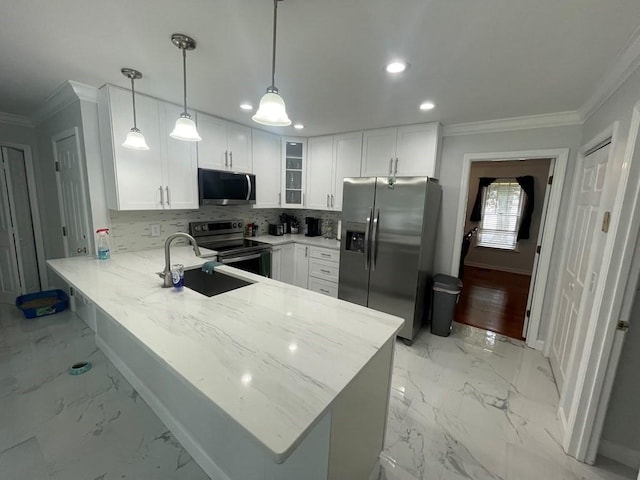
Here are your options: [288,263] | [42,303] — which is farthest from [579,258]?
[42,303]

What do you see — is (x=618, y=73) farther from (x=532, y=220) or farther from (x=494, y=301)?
(x=532, y=220)

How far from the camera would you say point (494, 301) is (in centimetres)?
412

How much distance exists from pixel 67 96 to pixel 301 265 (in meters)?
2.96

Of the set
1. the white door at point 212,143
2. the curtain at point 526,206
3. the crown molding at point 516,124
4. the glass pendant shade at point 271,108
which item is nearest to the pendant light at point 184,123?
the glass pendant shade at point 271,108

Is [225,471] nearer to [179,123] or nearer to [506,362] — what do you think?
[179,123]

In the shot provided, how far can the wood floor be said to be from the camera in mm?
3350

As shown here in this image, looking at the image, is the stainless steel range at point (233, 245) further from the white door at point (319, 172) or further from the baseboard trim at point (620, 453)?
the baseboard trim at point (620, 453)

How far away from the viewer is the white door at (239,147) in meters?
3.18

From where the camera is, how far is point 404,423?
1.86 metres

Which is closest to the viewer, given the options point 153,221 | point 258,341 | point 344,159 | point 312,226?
point 258,341

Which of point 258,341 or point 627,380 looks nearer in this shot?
point 258,341

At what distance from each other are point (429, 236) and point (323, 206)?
4.99ft

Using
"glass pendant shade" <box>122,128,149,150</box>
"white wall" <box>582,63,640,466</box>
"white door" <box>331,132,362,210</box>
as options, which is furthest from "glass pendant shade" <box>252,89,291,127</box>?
"white door" <box>331,132,362,210</box>

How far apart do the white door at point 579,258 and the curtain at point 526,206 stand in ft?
10.6
